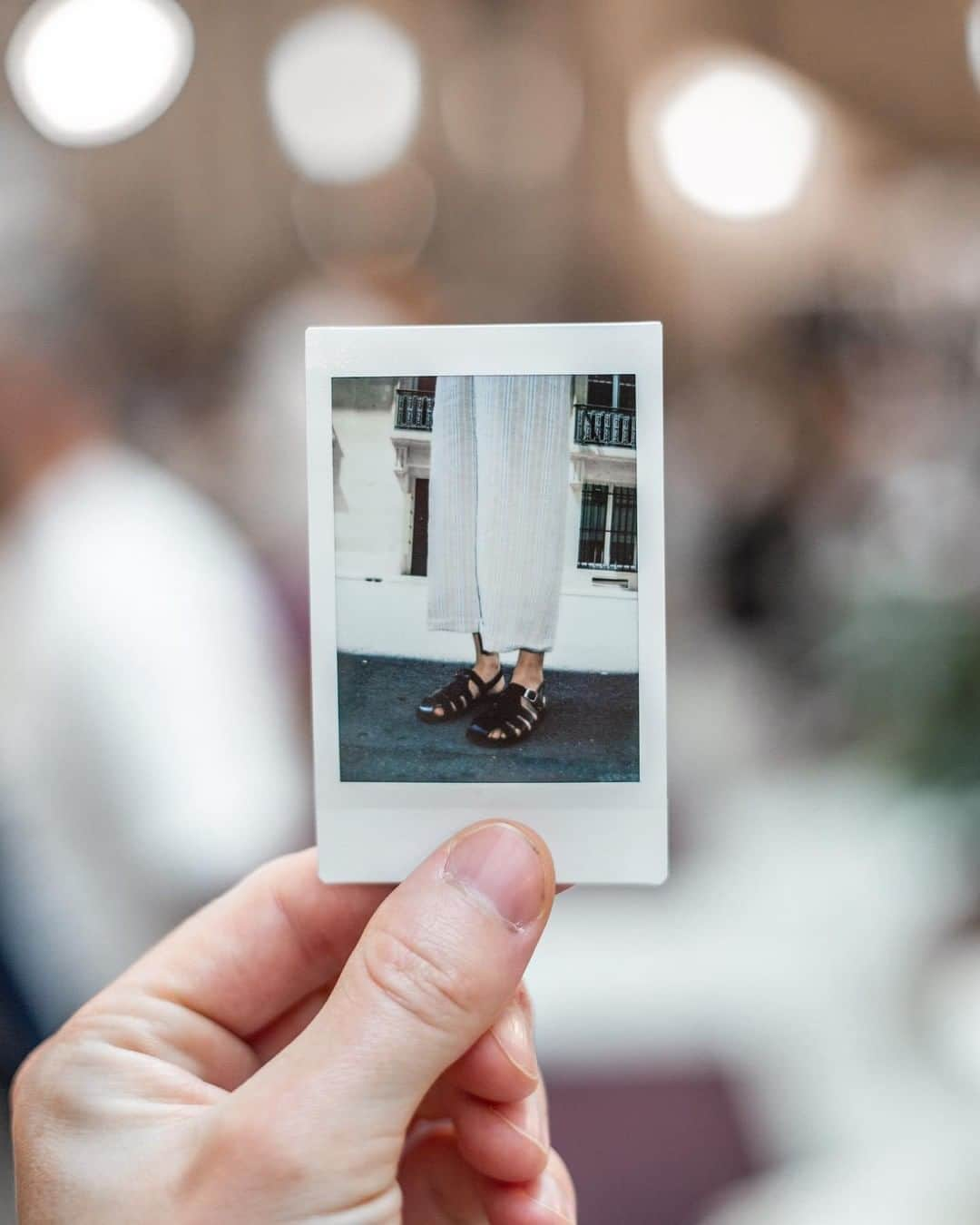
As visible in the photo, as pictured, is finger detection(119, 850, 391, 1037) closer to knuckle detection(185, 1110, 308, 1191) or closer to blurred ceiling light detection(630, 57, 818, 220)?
knuckle detection(185, 1110, 308, 1191)

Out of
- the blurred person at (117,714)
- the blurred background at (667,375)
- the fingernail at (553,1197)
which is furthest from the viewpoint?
the blurred background at (667,375)

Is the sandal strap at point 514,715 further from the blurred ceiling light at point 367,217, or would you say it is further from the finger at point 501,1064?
the blurred ceiling light at point 367,217

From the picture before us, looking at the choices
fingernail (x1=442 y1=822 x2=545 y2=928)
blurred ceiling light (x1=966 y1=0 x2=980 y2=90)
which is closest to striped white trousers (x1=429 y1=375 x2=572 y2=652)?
fingernail (x1=442 y1=822 x2=545 y2=928)

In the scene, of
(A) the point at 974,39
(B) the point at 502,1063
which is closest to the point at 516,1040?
(B) the point at 502,1063

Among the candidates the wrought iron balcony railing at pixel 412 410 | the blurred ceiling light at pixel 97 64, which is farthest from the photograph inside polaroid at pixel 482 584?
the blurred ceiling light at pixel 97 64

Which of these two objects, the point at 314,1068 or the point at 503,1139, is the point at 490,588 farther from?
the point at 503,1139

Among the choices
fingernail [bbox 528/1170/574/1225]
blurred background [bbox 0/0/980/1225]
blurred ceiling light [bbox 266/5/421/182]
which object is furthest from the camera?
blurred ceiling light [bbox 266/5/421/182]

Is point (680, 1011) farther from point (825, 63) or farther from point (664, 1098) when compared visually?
point (825, 63)
